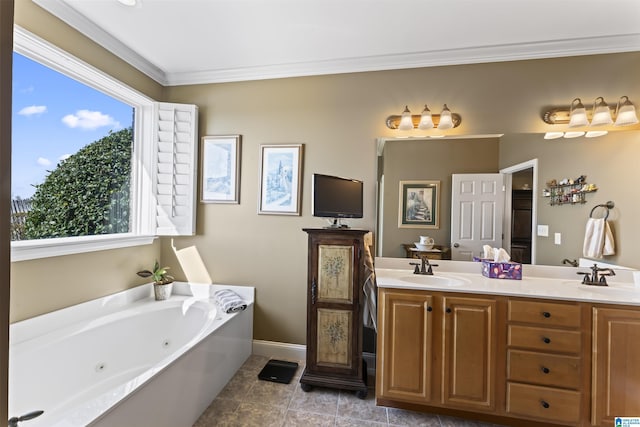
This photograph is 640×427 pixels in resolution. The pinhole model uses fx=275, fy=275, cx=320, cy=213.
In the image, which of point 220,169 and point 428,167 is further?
point 220,169

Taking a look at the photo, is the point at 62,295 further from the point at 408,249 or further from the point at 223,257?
the point at 408,249

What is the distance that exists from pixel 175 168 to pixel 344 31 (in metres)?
1.89

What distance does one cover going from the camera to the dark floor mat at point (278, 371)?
2166mm

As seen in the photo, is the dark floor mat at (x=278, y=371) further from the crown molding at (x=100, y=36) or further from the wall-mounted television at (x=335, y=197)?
the crown molding at (x=100, y=36)

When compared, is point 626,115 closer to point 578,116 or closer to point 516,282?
point 578,116

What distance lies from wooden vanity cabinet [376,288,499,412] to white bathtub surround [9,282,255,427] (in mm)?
1164

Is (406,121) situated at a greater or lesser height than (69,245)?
greater

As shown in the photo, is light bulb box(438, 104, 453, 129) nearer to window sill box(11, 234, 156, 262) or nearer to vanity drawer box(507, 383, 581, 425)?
vanity drawer box(507, 383, 581, 425)

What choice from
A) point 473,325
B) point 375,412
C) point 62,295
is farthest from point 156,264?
point 473,325

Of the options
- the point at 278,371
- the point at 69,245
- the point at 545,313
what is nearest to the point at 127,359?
the point at 69,245

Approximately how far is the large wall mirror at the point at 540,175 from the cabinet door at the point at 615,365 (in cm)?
59

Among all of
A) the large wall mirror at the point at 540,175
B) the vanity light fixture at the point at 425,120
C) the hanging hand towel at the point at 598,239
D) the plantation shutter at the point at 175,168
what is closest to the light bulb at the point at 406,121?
the vanity light fixture at the point at 425,120

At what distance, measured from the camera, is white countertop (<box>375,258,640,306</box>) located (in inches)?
66.1

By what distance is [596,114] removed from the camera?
2002 millimetres
